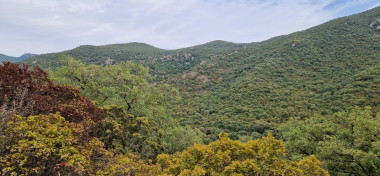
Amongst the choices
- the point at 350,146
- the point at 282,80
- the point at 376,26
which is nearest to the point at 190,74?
the point at 282,80

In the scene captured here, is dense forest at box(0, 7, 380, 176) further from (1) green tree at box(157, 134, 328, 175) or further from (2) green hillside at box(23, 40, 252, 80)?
(2) green hillside at box(23, 40, 252, 80)

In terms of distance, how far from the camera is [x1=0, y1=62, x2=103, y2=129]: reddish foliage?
19.7 feet

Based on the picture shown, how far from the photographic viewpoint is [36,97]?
6.55 metres

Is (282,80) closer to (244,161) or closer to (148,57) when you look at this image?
(244,161)

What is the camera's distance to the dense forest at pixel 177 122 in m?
4.96

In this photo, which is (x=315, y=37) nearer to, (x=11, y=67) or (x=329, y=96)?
(x=329, y=96)

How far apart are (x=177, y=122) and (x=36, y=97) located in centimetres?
1433

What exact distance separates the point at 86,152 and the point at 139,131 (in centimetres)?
Answer: 443

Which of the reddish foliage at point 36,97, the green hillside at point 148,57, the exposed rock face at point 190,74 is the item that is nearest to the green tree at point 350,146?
the reddish foliage at point 36,97

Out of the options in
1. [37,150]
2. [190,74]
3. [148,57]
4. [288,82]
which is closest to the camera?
[37,150]

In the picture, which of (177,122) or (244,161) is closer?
(244,161)

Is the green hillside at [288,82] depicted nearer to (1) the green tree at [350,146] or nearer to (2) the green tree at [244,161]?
(1) the green tree at [350,146]

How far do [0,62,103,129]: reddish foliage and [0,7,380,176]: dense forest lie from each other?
0.04 meters

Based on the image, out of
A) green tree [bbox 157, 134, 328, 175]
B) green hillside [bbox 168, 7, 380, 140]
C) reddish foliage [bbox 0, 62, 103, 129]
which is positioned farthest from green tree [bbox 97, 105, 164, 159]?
green hillside [bbox 168, 7, 380, 140]
